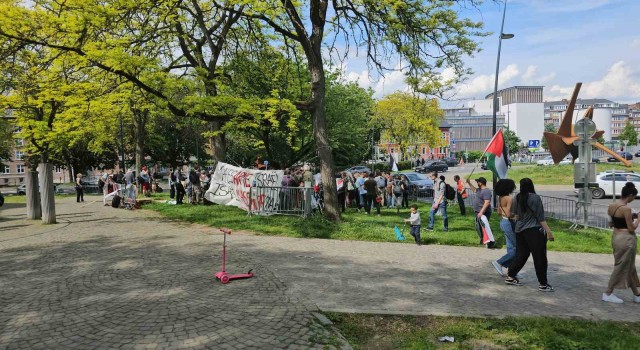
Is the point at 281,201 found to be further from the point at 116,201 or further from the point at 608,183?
the point at 608,183

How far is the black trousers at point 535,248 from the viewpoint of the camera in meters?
7.07

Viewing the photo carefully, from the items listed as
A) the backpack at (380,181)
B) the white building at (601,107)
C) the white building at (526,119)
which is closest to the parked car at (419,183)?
the backpack at (380,181)

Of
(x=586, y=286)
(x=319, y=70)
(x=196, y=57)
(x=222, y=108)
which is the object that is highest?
(x=196, y=57)

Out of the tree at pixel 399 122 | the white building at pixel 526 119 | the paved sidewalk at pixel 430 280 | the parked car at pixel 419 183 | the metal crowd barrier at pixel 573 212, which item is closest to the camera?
the paved sidewalk at pixel 430 280

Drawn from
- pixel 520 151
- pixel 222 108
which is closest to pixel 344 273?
pixel 222 108

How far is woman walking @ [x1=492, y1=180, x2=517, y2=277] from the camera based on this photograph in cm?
787

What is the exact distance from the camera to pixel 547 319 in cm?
570

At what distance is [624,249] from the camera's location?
671 cm

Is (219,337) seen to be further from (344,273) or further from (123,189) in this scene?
(123,189)

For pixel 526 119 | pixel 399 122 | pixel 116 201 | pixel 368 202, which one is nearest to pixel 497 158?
pixel 368 202

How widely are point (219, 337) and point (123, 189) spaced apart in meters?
17.3

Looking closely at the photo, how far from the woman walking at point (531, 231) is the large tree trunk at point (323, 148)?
24.3 ft

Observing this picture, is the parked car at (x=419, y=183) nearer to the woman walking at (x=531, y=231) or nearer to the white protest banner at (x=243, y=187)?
the white protest banner at (x=243, y=187)

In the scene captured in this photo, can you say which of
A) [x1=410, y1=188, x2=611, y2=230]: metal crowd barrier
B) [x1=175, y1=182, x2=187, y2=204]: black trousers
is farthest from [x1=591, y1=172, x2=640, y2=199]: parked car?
[x1=175, y1=182, x2=187, y2=204]: black trousers
